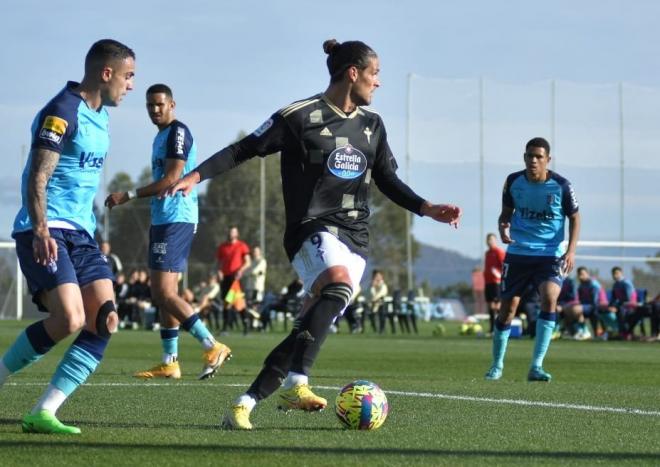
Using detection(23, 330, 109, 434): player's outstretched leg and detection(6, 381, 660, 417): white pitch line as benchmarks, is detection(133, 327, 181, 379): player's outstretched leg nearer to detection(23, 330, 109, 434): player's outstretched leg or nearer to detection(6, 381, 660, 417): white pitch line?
detection(6, 381, 660, 417): white pitch line

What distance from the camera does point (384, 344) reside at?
23.2 metres

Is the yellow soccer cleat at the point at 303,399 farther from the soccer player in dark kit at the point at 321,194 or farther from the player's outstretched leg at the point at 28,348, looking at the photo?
the player's outstretched leg at the point at 28,348

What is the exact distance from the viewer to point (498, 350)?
12.6 m

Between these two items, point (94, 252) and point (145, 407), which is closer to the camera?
point (94, 252)

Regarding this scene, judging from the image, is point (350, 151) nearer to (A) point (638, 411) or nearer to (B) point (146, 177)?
(A) point (638, 411)

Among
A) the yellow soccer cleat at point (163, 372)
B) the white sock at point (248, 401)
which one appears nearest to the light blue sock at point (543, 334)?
the yellow soccer cleat at point (163, 372)

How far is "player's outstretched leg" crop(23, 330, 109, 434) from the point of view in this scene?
6.75 metres

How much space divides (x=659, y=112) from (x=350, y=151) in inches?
1518

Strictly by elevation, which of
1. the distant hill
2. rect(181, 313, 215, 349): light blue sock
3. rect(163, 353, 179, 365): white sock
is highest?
the distant hill

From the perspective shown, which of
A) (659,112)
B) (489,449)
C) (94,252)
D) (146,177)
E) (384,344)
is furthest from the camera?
(146,177)

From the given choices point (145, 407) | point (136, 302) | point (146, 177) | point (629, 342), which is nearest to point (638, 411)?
point (145, 407)

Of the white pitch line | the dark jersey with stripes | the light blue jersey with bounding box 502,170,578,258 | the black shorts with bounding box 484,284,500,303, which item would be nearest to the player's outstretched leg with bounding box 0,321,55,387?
the dark jersey with stripes

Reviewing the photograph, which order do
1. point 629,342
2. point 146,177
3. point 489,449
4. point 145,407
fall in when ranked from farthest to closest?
point 146,177 → point 629,342 → point 145,407 → point 489,449

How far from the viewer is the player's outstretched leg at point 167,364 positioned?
11.7 meters
